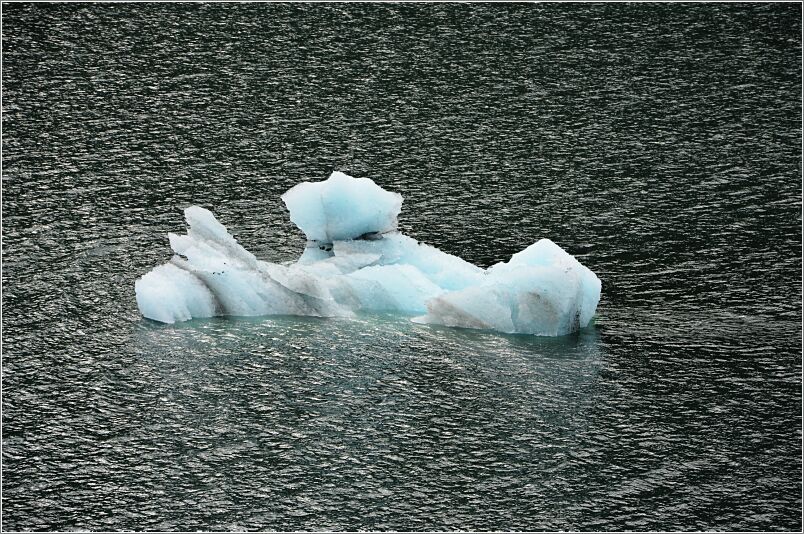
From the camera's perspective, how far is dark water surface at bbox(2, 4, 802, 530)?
3756 centimetres

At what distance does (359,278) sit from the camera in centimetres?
4794

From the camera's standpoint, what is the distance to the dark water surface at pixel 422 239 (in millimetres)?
37562

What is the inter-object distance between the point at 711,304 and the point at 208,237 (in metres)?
17.4

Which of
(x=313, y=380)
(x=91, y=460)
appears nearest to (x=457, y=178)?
(x=313, y=380)

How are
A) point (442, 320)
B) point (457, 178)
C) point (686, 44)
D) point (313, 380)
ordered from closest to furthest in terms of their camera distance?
point (313, 380), point (442, 320), point (457, 178), point (686, 44)

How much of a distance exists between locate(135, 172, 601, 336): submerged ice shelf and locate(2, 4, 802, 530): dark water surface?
0.85 meters

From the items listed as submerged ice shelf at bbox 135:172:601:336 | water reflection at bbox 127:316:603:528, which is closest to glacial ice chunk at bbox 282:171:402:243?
submerged ice shelf at bbox 135:172:601:336

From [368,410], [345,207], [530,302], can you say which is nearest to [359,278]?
[345,207]

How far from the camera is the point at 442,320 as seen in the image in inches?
1842

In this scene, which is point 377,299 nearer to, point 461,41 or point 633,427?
point 633,427

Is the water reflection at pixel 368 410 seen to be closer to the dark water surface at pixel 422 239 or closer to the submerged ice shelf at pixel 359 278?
the dark water surface at pixel 422 239

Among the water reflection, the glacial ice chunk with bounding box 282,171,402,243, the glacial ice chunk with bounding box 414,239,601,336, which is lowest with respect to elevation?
the water reflection

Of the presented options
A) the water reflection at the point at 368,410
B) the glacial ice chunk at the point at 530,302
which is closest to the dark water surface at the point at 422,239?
the water reflection at the point at 368,410

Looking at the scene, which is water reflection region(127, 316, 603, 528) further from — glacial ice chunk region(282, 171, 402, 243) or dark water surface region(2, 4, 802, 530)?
glacial ice chunk region(282, 171, 402, 243)
